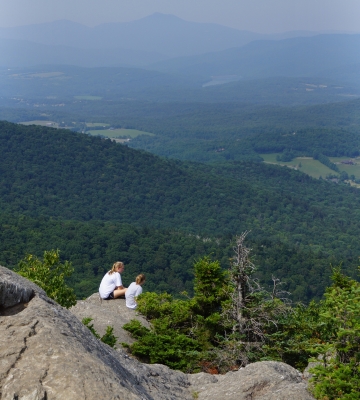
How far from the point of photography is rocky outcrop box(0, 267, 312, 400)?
18.7 ft

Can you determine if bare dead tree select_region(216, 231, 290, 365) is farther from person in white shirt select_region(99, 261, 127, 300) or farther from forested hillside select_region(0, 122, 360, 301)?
forested hillside select_region(0, 122, 360, 301)

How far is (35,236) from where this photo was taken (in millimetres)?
60219

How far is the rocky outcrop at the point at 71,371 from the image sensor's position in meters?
5.71

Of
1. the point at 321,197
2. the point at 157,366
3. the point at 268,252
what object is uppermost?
the point at 157,366

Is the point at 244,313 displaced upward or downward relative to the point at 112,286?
upward

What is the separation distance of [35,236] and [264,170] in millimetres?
100745

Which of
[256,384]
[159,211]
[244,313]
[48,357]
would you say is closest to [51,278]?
[244,313]

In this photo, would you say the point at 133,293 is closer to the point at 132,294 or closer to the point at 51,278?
the point at 132,294

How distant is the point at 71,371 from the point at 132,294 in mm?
9734

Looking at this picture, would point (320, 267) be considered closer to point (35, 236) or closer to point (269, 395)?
point (35, 236)

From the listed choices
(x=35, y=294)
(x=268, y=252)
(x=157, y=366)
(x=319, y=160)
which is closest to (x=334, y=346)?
(x=157, y=366)

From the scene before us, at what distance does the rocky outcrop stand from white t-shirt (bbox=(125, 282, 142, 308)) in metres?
5.97

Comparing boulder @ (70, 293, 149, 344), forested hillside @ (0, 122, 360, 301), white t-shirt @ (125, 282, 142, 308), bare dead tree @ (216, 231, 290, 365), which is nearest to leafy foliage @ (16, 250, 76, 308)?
boulder @ (70, 293, 149, 344)

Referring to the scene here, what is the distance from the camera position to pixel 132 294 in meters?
15.6
